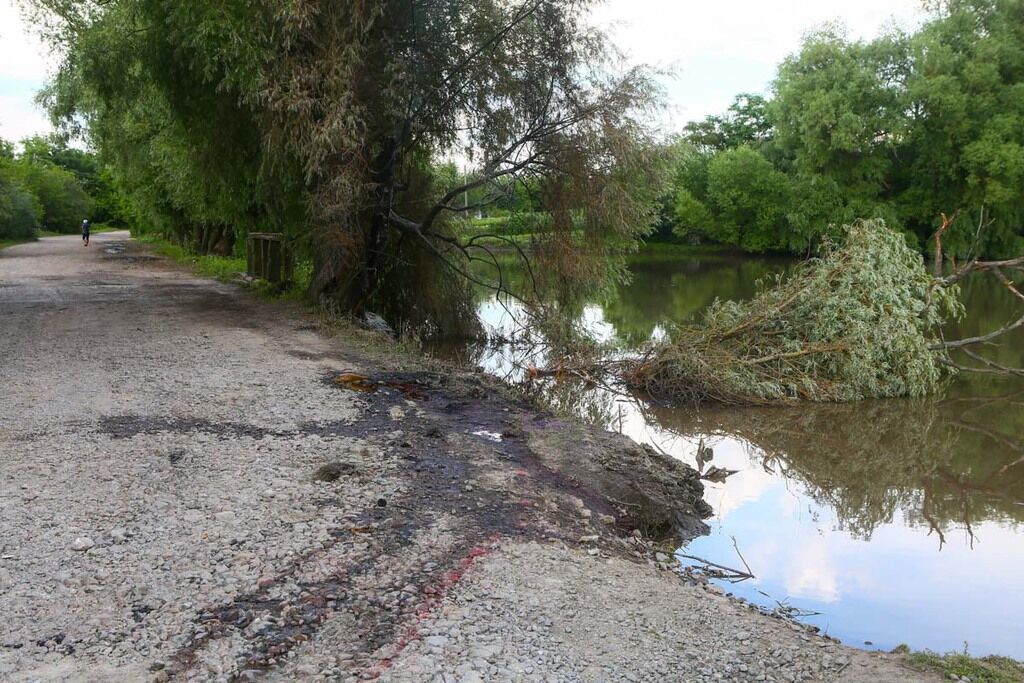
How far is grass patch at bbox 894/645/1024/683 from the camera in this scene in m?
5.00

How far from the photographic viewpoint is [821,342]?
1456cm

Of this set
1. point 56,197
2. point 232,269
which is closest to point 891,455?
point 232,269

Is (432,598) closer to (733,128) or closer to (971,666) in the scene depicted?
(971,666)

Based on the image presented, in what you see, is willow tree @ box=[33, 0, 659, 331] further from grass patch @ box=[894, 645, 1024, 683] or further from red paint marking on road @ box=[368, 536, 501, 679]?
grass patch @ box=[894, 645, 1024, 683]

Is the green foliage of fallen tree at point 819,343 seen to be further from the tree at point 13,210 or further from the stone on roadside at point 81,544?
the tree at point 13,210

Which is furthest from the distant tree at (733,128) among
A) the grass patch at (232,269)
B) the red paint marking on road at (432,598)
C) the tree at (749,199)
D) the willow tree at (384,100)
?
the red paint marking on road at (432,598)

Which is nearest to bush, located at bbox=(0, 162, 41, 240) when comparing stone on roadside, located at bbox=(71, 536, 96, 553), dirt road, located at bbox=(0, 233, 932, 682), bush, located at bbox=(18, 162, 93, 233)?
bush, located at bbox=(18, 162, 93, 233)

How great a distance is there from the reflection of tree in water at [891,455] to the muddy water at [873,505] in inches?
1.1

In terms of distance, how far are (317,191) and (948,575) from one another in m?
11.7

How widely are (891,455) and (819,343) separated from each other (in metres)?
3.06

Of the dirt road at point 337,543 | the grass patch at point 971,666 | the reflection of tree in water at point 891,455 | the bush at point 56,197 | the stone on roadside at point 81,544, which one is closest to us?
the dirt road at point 337,543

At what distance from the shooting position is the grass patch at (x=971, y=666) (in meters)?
5.00

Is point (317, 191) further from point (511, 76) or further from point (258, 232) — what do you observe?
point (258, 232)

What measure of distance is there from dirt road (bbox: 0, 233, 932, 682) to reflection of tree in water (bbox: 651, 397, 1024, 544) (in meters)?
2.27
